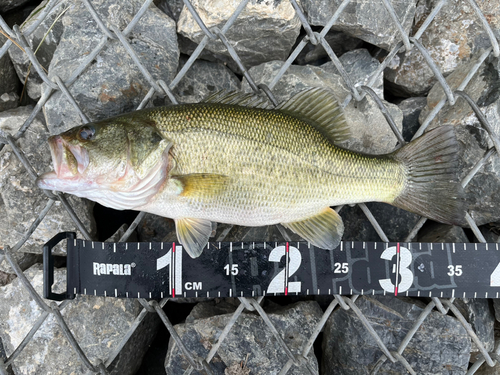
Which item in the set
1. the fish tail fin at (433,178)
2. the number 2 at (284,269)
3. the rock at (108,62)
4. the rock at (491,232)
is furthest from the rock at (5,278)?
the rock at (491,232)

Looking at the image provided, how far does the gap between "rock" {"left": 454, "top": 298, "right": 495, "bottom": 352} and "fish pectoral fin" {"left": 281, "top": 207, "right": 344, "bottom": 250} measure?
1.09 metres

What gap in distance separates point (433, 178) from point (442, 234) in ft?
1.86

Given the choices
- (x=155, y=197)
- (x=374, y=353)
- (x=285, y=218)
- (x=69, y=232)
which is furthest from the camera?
(x=374, y=353)

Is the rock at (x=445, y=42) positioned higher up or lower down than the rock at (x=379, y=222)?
higher up

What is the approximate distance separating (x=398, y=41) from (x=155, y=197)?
2052 mm

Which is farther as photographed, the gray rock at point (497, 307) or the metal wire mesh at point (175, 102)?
the gray rock at point (497, 307)

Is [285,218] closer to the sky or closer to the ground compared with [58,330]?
closer to the sky

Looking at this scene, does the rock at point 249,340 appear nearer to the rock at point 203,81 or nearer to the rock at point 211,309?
the rock at point 211,309

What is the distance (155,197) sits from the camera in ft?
6.96

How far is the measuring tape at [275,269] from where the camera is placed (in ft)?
7.77

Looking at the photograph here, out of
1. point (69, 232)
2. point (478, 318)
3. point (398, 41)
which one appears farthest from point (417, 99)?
point (69, 232)

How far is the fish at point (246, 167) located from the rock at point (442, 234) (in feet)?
1.12

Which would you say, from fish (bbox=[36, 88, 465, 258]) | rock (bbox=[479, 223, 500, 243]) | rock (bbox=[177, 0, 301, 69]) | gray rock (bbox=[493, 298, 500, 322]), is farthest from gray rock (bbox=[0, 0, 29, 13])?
gray rock (bbox=[493, 298, 500, 322])

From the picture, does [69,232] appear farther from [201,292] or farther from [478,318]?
[478,318]
